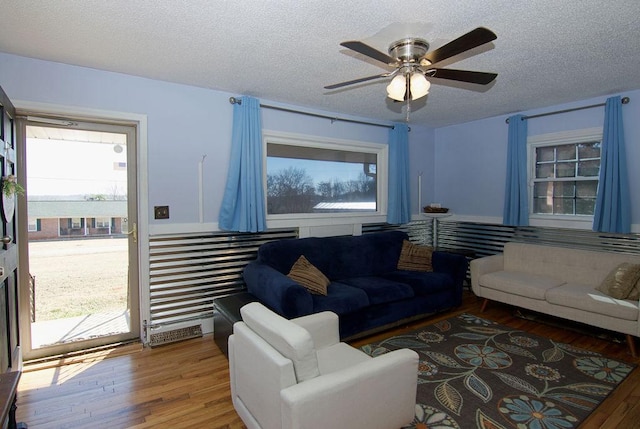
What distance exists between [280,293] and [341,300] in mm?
607

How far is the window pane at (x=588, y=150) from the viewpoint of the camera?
4.00 m

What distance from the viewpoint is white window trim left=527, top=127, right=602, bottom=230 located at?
3.96m

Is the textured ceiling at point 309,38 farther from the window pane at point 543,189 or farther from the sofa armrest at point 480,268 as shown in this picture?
the sofa armrest at point 480,268

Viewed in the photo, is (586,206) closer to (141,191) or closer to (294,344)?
(294,344)

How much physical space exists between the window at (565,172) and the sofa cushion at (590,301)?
3.66ft

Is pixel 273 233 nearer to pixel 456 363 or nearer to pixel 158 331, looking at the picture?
pixel 158 331

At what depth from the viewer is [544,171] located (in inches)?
176

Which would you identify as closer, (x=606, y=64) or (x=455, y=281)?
(x=606, y=64)

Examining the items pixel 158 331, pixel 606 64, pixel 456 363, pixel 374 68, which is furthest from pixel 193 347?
pixel 606 64

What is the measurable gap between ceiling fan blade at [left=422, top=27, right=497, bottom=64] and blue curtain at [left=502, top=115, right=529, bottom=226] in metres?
2.95

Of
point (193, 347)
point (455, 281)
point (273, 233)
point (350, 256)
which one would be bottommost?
point (193, 347)

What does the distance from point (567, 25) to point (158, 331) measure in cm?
411

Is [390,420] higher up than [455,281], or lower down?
lower down

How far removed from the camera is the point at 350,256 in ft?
13.1
